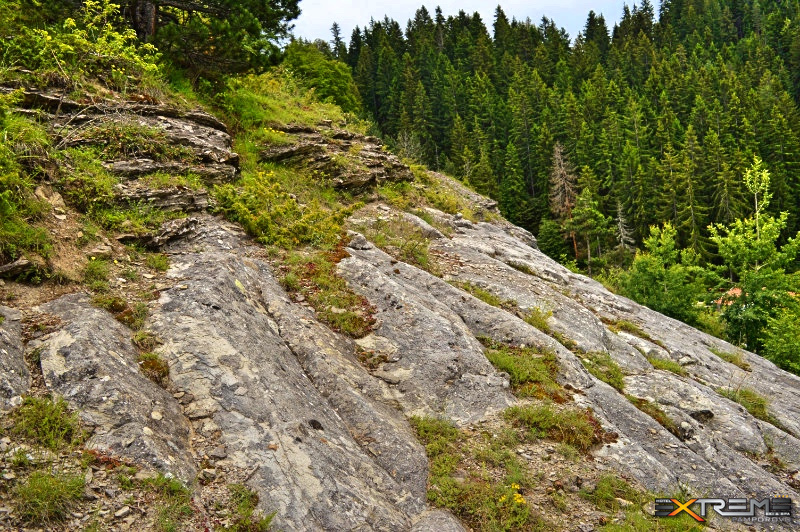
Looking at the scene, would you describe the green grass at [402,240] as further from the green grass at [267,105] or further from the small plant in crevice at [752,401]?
the small plant in crevice at [752,401]

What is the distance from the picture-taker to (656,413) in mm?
8555

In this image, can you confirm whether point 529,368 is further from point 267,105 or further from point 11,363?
point 267,105

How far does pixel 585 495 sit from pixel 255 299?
5533mm

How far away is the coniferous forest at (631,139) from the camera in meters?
25.0

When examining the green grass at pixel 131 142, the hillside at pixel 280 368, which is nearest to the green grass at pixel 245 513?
the hillside at pixel 280 368

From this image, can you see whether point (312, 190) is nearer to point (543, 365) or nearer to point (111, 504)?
point (543, 365)

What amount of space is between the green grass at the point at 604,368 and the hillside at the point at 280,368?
6 centimetres

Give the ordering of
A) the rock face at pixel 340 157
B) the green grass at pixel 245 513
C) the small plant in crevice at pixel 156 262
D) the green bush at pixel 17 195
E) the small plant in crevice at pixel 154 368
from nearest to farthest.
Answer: the green grass at pixel 245 513 → the small plant in crevice at pixel 154 368 → the green bush at pixel 17 195 → the small plant in crevice at pixel 156 262 → the rock face at pixel 340 157

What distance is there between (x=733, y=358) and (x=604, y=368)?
248 inches

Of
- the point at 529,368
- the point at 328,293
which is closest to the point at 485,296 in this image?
the point at 529,368

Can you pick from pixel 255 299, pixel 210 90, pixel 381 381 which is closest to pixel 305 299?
pixel 255 299

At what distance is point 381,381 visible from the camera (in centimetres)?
747

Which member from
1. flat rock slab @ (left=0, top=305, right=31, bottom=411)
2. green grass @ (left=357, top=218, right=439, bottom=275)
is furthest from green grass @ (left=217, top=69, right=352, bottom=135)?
flat rock slab @ (left=0, top=305, right=31, bottom=411)

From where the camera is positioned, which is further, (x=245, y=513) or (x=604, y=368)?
(x=604, y=368)
